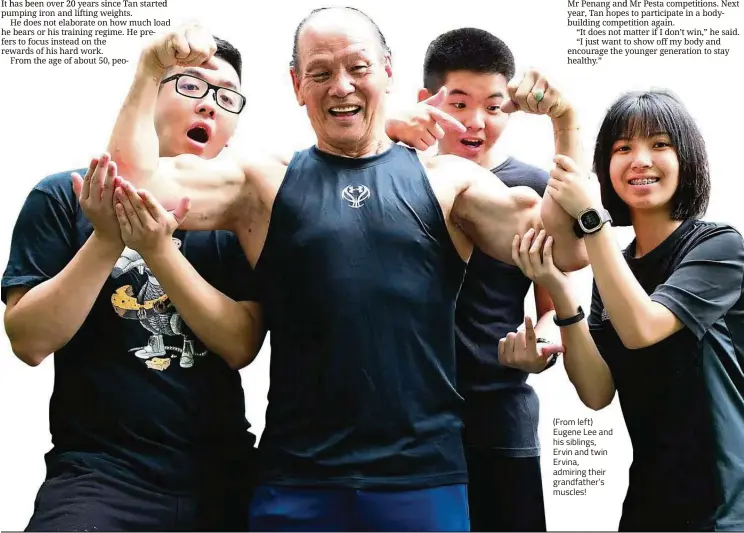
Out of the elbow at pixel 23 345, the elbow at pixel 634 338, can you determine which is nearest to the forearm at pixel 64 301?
the elbow at pixel 23 345

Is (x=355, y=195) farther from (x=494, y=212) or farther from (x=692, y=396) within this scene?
(x=692, y=396)

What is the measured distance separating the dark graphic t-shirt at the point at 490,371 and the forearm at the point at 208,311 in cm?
63

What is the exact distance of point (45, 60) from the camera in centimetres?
319

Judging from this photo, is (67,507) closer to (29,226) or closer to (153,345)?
Result: (153,345)

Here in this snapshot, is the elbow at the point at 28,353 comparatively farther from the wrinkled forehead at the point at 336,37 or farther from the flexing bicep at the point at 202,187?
the wrinkled forehead at the point at 336,37

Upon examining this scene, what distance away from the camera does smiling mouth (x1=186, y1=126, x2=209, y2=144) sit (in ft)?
8.75

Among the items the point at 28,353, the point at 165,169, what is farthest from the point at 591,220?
the point at 28,353

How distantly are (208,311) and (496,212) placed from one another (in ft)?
2.53

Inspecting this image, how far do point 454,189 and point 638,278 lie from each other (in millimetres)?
593

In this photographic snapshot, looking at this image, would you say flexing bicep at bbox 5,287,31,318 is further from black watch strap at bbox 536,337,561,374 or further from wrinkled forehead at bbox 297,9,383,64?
black watch strap at bbox 536,337,561,374

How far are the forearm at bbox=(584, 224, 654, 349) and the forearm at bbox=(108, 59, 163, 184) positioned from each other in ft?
3.57

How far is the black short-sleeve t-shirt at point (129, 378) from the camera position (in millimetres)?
2400

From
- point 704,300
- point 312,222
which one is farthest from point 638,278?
point 312,222

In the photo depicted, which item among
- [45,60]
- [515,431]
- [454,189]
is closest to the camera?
[454,189]
